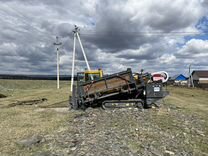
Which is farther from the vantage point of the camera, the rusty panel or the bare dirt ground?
the rusty panel

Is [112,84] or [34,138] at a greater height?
[112,84]

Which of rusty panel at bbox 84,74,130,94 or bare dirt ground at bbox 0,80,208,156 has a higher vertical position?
rusty panel at bbox 84,74,130,94

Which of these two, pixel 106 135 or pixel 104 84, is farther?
pixel 104 84

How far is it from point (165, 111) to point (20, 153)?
28.2 feet

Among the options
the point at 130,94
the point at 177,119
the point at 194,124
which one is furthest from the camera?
the point at 130,94

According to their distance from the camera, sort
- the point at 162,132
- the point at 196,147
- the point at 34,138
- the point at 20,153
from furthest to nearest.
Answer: the point at 162,132 < the point at 34,138 < the point at 196,147 < the point at 20,153

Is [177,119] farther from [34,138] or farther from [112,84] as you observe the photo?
[34,138]

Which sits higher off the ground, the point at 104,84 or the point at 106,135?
the point at 104,84

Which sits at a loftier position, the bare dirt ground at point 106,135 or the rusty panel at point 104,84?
the rusty panel at point 104,84

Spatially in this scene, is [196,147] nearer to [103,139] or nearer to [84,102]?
[103,139]

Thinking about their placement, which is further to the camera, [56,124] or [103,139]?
[56,124]

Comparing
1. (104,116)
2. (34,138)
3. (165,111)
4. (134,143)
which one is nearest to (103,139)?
(134,143)

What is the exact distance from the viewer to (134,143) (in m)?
8.12

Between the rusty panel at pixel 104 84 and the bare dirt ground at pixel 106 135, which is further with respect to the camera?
the rusty panel at pixel 104 84
